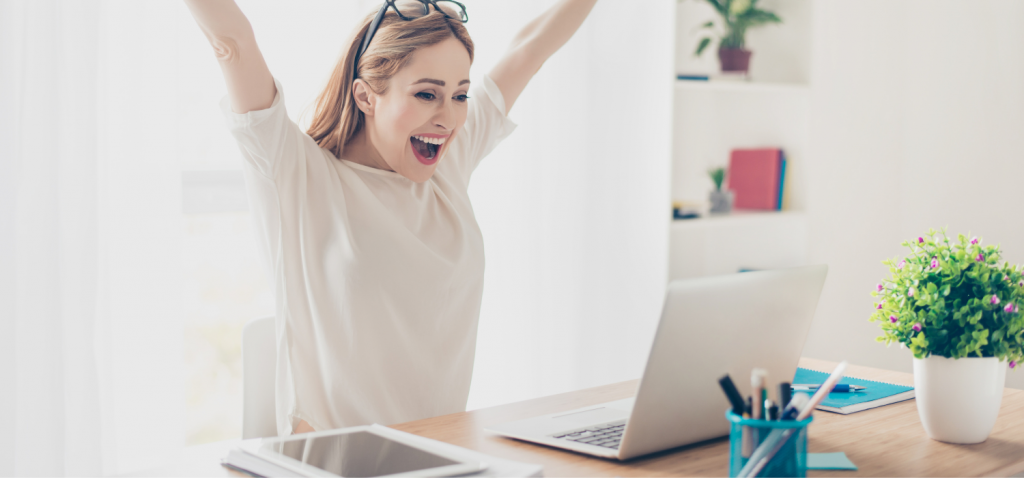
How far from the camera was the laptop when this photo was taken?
0.93 m

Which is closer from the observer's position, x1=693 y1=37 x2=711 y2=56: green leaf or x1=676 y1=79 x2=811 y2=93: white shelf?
x1=676 y1=79 x2=811 y2=93: white shelf

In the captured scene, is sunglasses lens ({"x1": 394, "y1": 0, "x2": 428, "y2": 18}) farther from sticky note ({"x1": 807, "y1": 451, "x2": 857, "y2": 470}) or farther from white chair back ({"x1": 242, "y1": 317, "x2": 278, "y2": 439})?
sticky note ({"x1": 807, "y1": 451, "x2": 857, "y2": 470})

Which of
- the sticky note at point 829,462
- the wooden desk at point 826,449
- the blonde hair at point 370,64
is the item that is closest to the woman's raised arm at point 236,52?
the blonde hair at point 370,64

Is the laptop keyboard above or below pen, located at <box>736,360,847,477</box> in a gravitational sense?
below

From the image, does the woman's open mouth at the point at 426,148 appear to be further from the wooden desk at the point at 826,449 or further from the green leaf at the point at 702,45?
the green leaf at the point at 702,45

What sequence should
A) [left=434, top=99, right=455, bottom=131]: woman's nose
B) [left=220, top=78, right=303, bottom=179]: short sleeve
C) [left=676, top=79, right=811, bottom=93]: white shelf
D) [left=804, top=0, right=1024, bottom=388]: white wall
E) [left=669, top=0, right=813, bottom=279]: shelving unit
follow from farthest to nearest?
[left=669, top=0, right=813, bottom=279]: shelving unit < [left=676, top=79, right=811, bottom=93]: white shelf < [left=804, top=0, right=1024, bottom=388]: white wall < [left=434, top=99, right=455, bottom=131]: woman's nose < [left=220, top=78, right=303, bottom=179]: short sleeve

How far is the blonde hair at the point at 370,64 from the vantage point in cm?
140

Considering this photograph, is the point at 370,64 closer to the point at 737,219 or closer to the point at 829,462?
the point at 829,462

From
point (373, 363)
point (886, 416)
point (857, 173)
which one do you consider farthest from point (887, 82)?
point (373, 363)

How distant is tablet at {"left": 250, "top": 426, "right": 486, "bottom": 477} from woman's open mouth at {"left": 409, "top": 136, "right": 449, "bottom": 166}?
60 cm

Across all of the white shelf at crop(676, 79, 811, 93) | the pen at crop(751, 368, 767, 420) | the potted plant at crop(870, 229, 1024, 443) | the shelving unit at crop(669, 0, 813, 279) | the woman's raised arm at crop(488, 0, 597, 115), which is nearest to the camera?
the pen at crop(751, 368, 767, 420)

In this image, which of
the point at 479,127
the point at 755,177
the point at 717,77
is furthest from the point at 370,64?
the point at 755,177

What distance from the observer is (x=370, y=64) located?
142 cm

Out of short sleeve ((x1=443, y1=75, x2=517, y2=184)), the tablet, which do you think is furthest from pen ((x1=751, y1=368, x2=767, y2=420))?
short sleeve ((x1=443, y1=75, x2=517, y2=184))
